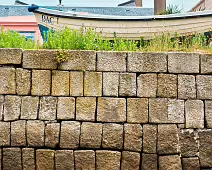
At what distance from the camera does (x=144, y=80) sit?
18.0 ft

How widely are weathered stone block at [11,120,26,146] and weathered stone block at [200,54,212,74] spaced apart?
9.72 feet

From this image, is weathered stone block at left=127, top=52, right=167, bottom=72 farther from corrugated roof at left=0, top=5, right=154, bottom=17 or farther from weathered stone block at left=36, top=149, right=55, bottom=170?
corrugated roof at left=0, top=5, right=154, bottom=17

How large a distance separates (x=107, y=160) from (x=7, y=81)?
6.60 feet

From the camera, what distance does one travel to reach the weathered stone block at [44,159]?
5453 millimetres

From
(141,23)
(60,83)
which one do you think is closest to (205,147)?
(60,83)

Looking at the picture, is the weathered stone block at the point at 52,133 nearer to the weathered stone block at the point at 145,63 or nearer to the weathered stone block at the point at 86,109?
the weathered stone block at the point at 86,109

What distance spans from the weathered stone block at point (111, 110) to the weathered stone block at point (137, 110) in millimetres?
85

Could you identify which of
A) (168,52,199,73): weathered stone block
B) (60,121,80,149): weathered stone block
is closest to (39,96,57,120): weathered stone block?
(60,121,80,149): weathered stone block

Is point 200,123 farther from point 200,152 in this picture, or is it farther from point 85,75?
point 85,75

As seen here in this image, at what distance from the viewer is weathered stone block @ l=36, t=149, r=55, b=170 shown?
17.9ft

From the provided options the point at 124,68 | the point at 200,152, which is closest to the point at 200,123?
the point at 200,152

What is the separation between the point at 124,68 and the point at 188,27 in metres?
3.35

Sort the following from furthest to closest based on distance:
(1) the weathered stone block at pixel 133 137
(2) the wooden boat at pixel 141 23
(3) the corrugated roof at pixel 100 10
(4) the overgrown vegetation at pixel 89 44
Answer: (3) the corrugated roof at pixel 100 10 < (2) the wooden boat at pixel 141 23 < (4) the overgrown vegetation at pixel 89 44 < (1) the weathered stone block at pixel 133 137

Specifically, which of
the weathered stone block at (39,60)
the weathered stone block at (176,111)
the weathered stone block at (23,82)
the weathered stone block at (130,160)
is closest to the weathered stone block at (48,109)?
the weathered stone block at (23,82)
